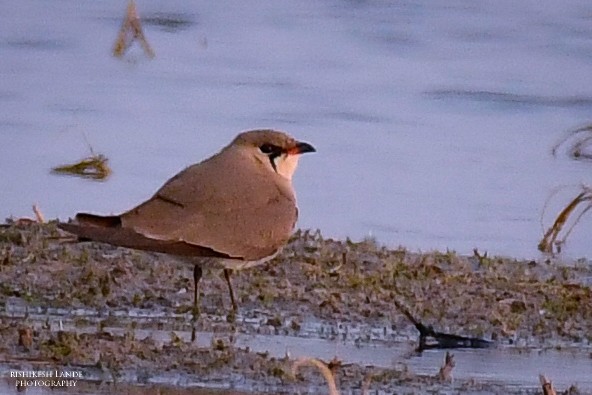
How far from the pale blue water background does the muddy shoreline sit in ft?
2.21

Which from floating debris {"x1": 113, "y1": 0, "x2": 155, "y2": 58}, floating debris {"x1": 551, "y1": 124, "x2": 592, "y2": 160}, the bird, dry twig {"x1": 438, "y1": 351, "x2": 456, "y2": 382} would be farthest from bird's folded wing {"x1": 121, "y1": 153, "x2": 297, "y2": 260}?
floating debris {"x1": 113, "y1": 0, "x2": 155, "y2": 58}

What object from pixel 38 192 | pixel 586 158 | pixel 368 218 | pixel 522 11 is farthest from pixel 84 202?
pixel 522 11

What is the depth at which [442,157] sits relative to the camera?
1015 centimetres

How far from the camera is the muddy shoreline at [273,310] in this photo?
21.3 ft

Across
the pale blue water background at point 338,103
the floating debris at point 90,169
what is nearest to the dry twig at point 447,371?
the pale blue water background at point 338,103

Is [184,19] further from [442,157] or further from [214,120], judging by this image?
[442,157]

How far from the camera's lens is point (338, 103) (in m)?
11.4

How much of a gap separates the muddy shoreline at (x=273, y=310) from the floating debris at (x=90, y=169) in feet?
3.89

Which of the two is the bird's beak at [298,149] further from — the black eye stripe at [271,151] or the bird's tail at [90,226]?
the bird's tail at [90,226]

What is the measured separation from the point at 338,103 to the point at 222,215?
13.7 feet

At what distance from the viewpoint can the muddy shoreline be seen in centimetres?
648

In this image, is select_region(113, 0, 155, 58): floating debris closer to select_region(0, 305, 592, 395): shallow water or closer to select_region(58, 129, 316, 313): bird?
select_region(58, 129, 316, 313): bird

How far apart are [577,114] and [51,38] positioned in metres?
3.44

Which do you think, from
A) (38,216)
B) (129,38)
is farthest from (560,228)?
(129,38)
